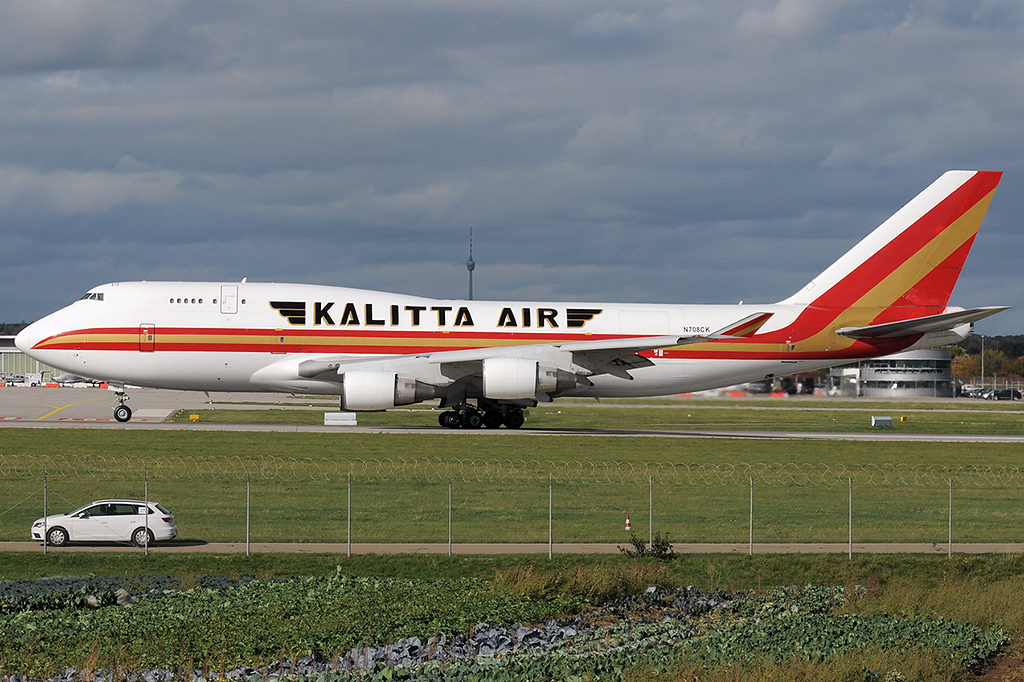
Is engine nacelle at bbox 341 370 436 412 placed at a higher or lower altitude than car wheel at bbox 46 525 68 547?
higher

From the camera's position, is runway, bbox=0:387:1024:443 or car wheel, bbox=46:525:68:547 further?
runway, bbox=0:387:1024:443

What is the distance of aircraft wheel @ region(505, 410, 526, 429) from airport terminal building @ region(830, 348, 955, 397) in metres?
95.4

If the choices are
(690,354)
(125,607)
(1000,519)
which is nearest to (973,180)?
(690,354)

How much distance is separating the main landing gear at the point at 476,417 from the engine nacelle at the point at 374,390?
4.76 meters

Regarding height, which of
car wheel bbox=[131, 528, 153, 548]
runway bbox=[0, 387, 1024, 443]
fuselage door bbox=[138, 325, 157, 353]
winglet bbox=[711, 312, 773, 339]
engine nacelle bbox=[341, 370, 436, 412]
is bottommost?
car wheel bbox=[131, 528, 153, 548]

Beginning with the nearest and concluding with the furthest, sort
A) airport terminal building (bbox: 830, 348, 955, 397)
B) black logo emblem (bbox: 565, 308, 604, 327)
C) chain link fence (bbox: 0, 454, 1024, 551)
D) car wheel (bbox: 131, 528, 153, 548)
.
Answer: car wheel (bbox: 131, 528, 153, 548) → chain link fence (bbox: 0, 454, 1024, 551) → black logo emblem (bbox: 565, 308, 604, 327) → airport terminal building (bbox: 830, 348, 955, 397)

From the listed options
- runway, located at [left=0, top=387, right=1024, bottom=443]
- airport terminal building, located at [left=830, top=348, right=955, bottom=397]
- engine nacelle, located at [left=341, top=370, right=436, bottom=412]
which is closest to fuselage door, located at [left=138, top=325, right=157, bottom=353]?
runway, located at [left=0, top=387, right=1024, bottom=443]

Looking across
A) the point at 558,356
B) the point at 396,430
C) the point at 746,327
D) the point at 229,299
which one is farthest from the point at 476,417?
the point at 746,327

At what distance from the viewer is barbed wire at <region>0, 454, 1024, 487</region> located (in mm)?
32750

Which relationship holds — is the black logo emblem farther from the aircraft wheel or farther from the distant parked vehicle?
the distant parked vehicle

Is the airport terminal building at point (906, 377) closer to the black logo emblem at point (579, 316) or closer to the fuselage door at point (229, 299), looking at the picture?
the black logo emblem at point (579, 316)

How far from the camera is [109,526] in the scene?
75.7 ft

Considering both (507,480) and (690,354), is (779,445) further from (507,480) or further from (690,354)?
(507,480)

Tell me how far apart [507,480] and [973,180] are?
31.4m
